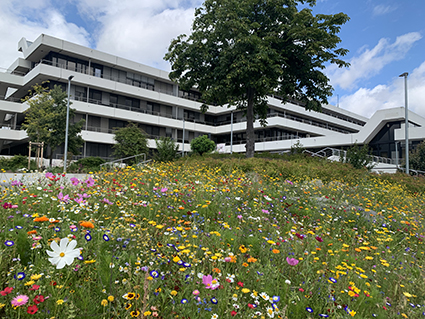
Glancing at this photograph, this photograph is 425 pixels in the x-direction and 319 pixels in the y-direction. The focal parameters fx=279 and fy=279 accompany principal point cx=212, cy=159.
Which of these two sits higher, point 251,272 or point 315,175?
point 315,175

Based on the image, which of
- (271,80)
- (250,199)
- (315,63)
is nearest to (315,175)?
(250,199)

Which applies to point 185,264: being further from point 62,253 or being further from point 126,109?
point 126,109

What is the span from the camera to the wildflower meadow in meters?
1.84

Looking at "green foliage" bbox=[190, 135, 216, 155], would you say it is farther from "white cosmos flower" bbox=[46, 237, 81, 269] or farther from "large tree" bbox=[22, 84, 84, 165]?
"white cosmos flower" bbox=[46, 237, 81, 269]

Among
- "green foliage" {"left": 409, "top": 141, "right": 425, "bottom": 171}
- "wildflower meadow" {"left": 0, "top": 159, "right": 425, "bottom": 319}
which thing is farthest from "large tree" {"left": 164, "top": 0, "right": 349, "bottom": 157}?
"green foliage" {"left": 409, "top": 141, "right": 425, "bottom": 171}

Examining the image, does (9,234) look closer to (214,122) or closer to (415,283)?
(415,283)

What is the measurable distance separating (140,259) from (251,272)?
3.24 ft

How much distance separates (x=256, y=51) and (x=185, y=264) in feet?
49.1

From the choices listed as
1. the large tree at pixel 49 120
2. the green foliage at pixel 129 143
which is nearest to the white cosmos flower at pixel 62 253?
the large tree at pixel 49 120

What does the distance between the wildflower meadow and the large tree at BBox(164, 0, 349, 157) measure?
11.8 metres

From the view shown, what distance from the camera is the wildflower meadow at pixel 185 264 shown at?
184cm

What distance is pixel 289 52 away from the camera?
17.2m

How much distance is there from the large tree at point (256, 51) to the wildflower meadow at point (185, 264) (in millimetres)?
11782

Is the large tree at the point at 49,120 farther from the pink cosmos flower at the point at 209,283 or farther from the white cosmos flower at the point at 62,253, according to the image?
the pink cosmos flower at the point at 209,283
